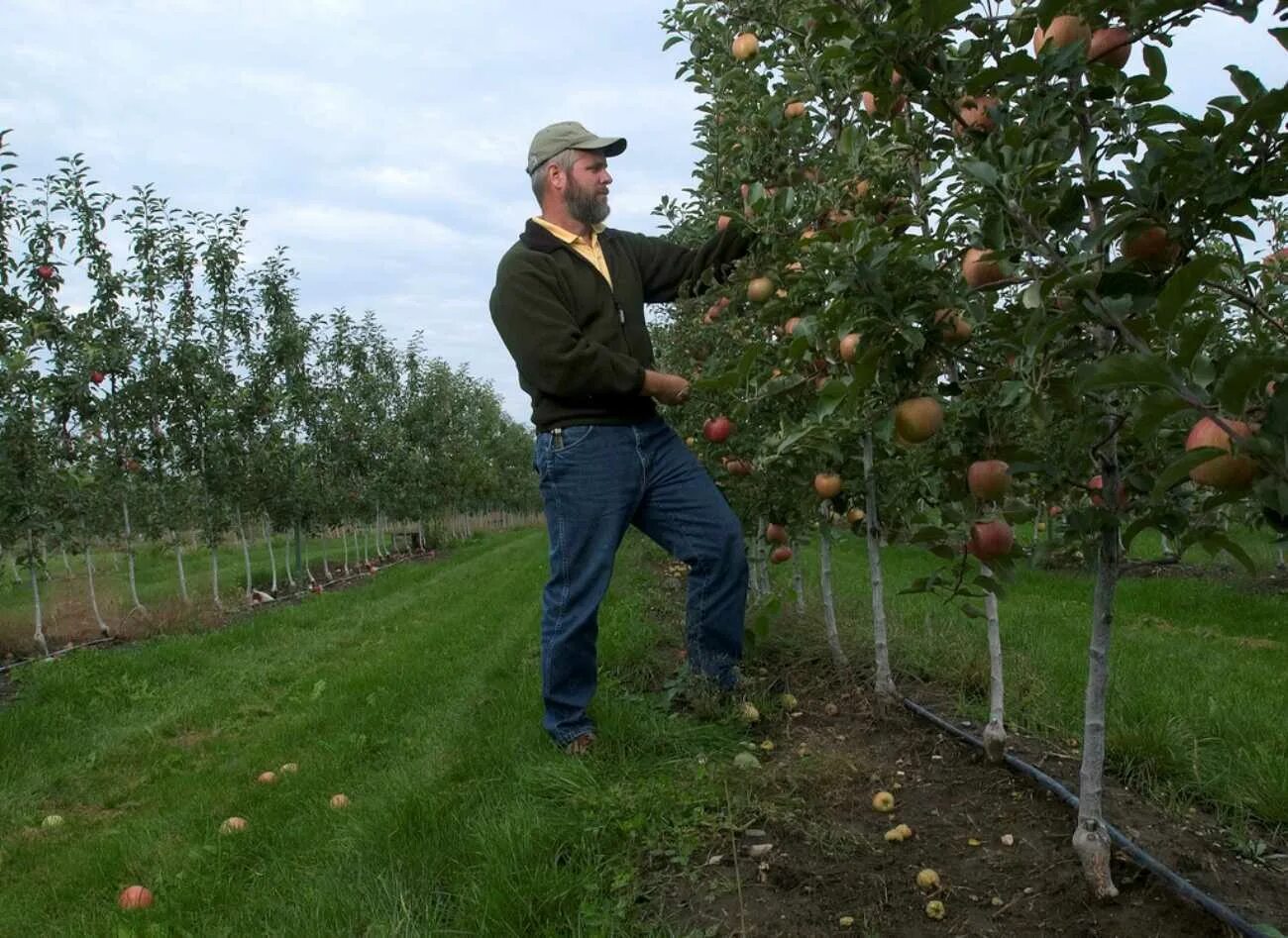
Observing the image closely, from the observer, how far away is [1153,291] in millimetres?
1518

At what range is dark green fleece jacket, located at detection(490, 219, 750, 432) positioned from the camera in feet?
10.6

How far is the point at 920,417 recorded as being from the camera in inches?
71.3

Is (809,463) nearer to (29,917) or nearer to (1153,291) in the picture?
(1153,291)

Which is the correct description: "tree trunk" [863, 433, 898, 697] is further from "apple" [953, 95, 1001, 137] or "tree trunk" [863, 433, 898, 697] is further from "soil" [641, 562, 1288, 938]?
"apple" [953, 95, 1001, 137]

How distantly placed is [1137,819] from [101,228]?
11.4 meters

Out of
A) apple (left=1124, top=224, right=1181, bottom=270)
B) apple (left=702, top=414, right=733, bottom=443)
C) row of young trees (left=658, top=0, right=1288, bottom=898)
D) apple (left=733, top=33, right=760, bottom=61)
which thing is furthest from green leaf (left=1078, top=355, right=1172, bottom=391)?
apple (left=733, top=33, right=760, bottom=61)

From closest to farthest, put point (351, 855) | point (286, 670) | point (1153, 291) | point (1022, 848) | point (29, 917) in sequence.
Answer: point (1153, 291)
point (1022, 848)
point (351, 855)
point (29, 917)
point (286, 670)

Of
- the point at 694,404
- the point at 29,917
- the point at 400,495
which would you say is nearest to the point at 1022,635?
the point at 694,404

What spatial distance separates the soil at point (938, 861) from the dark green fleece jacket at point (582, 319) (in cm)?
132

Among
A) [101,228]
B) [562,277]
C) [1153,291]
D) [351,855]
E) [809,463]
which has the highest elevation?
[101,228]

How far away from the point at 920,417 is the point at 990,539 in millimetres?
326

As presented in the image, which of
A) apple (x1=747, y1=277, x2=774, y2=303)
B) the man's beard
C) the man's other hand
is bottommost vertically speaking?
the man's other hand

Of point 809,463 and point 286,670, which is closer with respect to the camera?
point 809,463

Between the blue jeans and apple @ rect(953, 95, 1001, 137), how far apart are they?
5.59ft
